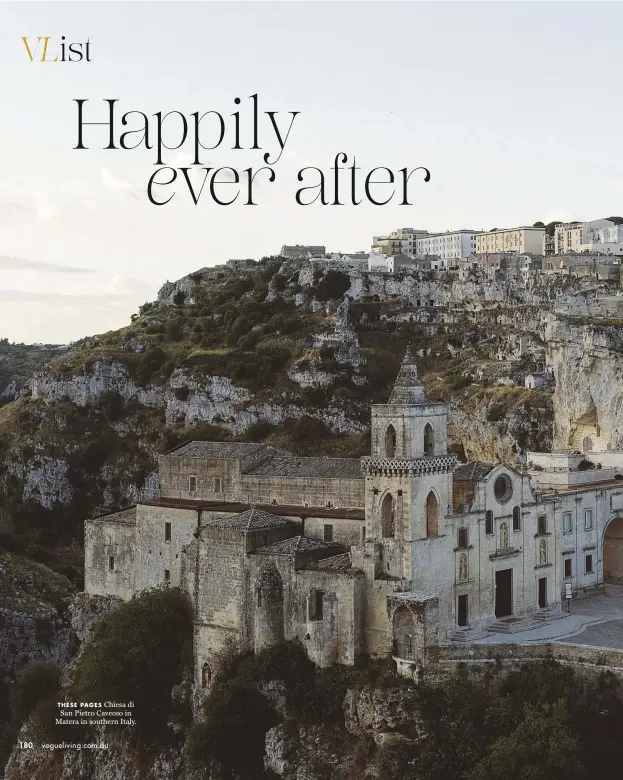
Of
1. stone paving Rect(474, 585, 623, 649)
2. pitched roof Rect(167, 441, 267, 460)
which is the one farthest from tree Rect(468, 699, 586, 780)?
pitched roof Rect(167, 441, 267, 460)

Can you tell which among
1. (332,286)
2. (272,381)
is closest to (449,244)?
(332,286)

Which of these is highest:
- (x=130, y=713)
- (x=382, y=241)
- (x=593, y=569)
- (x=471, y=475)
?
(x=382, y=241)

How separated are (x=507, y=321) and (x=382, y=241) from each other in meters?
52.7

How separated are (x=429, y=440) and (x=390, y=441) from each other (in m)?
1.49

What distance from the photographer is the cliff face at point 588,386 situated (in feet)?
253

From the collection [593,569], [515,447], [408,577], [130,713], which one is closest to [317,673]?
[408,577]

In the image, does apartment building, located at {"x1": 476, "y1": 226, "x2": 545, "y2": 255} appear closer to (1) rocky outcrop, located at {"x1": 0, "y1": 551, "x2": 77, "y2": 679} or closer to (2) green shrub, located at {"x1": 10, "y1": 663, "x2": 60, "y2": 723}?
(1) rocky outcrop, located at {"x1": 0, "y1": 551, "x2": 77, "y2": 679}

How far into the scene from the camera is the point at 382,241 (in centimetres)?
16512

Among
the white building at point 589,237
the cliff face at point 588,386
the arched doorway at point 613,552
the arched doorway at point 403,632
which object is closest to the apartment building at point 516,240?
the white building at point 589,237

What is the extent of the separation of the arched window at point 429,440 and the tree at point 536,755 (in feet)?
34.9

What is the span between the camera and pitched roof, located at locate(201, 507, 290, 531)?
48.0 m

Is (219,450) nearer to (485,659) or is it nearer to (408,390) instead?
(408,390)

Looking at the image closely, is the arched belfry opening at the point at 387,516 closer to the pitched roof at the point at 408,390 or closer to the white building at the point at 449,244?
the pitched roof at the point at 408,390

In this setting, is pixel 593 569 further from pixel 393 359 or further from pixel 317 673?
pixel 393 359
